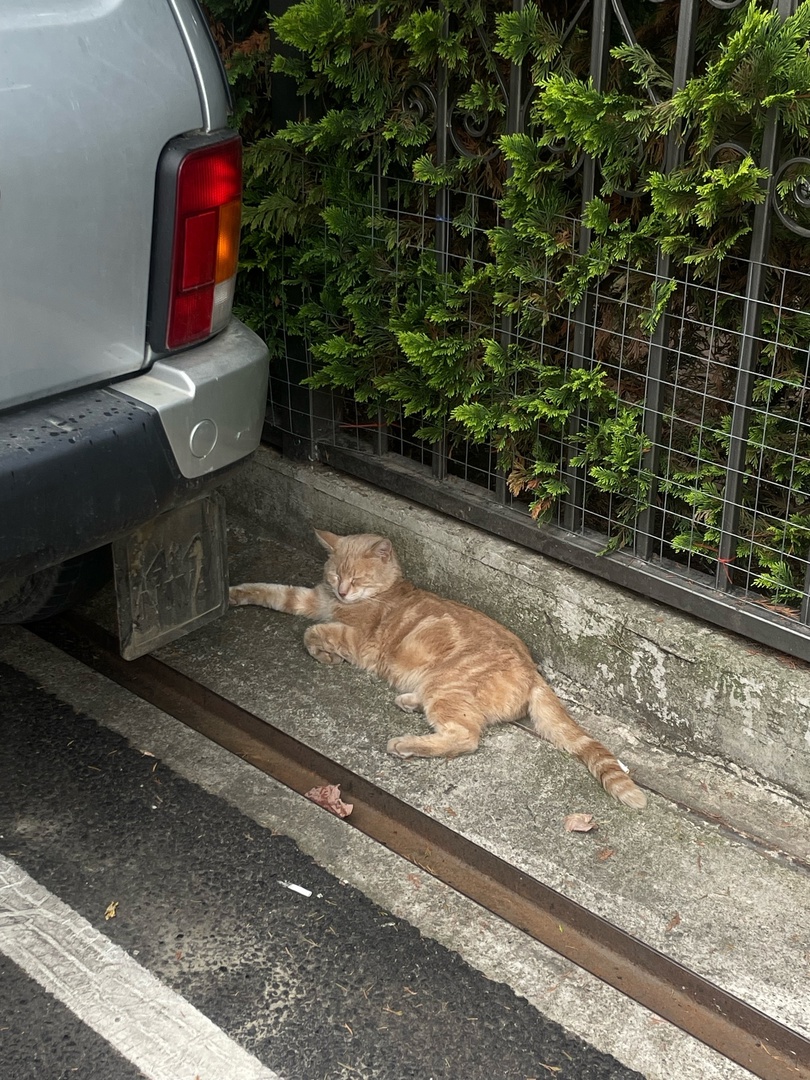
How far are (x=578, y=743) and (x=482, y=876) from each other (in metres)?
0.66

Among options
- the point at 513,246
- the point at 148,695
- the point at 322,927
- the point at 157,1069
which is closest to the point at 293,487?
the point at 148,695

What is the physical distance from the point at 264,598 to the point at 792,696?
2.14 metres

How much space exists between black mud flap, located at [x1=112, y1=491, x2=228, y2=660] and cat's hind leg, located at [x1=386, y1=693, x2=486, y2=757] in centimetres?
79

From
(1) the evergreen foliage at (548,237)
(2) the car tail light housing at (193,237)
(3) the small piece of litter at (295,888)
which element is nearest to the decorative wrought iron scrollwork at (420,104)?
(1) the evergreen foliage at (548,237)

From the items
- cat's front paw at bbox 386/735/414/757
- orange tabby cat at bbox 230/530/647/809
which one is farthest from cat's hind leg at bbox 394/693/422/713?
cat's front paw at bbox 386/735/414/757

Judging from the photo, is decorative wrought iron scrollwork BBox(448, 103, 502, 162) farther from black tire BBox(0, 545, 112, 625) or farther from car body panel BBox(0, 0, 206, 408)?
black tire BBox(0, 545, 112, 625)

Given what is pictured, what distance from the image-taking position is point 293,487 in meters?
5.05

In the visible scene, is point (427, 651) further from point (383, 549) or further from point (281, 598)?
point (281, 598)

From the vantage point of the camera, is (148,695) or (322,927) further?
(148,695)

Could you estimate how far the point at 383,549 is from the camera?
4.46 m

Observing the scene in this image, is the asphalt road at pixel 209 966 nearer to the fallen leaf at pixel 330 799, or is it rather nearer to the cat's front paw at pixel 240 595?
the fallen leaf at pixel 330 799

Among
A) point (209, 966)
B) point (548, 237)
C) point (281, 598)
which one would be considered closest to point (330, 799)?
point (209, 966)

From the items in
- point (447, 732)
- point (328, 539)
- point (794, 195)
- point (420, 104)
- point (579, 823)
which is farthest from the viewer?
point (328, 539)

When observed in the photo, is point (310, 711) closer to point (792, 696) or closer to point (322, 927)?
point (322, 927)
